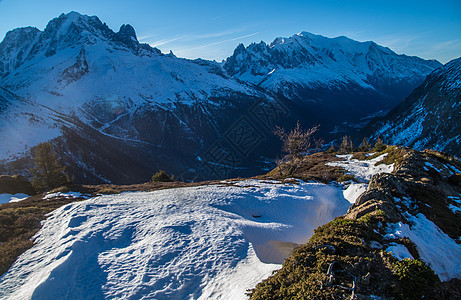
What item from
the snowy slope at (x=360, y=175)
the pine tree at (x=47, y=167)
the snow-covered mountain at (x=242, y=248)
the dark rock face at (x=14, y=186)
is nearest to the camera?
the snow-covered mountain at (x=242, y=248)

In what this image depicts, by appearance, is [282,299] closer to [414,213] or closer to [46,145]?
[414,213]

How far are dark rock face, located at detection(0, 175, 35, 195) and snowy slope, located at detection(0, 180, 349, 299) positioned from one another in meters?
23.5

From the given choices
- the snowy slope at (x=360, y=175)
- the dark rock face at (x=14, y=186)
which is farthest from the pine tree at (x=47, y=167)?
the snowy slope at (x=360, y=175)

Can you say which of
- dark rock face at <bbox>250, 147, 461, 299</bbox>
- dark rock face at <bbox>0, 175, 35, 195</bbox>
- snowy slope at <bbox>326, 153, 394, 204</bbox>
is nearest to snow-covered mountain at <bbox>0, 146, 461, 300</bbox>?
dark rock face at <bbox>250, 147, 461, 299</bbox>

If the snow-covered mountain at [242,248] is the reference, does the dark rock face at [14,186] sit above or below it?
below

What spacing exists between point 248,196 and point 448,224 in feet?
50.3

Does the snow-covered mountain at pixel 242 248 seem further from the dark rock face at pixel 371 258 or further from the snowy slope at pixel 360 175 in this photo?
the snowy slope at pixel 360 175

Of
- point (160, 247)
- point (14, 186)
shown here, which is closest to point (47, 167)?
point (14, 186)

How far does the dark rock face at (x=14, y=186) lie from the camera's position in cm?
3478

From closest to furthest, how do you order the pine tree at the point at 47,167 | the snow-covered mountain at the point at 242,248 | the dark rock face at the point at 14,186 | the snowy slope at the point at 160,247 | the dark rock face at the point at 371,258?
the dark rock face at the point at 371,258 < the snow-covered mountain at the point at 242,248 < the snowy slope at the point at 160,247 < the dark rock face at the point at 14,186 < the pine tree at the point at 47,167

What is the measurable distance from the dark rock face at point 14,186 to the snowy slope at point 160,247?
77.0 feet

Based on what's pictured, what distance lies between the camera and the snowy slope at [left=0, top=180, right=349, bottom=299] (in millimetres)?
11000

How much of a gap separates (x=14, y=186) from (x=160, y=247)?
120 feet

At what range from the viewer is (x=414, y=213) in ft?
43.4
